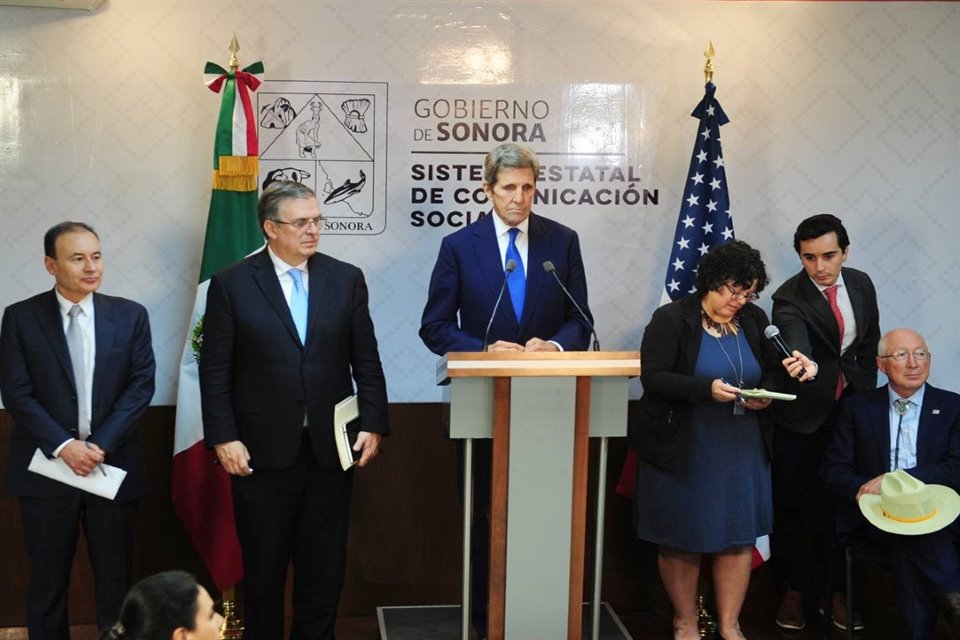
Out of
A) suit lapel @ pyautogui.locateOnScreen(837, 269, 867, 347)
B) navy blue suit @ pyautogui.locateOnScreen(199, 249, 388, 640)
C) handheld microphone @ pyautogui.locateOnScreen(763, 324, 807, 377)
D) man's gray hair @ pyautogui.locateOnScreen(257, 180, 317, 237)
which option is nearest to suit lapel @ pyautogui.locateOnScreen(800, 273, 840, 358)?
suit lapel @ pyautogui.locateOnScreen(837, 269, 867, 347)

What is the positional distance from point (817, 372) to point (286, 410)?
2.15 meters

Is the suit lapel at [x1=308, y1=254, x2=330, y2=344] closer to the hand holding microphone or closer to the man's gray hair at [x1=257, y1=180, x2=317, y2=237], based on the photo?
the man's gray hair at [x1=257, y1=180, x2=317, y2=237]

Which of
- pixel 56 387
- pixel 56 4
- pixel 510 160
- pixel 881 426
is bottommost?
pixel 881 426

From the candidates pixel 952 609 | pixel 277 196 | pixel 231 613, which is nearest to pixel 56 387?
pixel 277 196

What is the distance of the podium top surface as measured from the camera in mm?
3987

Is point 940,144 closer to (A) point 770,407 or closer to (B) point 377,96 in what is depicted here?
(A) point 770,407

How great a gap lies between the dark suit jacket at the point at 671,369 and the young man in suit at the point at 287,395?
987 millimetres

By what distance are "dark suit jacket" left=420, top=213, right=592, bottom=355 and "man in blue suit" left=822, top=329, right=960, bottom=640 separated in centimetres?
114

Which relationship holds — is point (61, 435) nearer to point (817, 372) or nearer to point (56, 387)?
point (56, 387)

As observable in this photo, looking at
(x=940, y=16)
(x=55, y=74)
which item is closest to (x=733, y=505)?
(x=940, y=16)

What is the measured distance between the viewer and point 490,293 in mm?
4707

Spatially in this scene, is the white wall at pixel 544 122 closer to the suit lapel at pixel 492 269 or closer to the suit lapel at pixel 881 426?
the suit lapel at pixel 492 269

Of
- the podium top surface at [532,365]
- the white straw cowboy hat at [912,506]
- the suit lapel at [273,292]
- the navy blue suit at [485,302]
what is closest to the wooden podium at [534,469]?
the podium top surface at [532,365]

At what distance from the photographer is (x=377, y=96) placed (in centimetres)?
551
